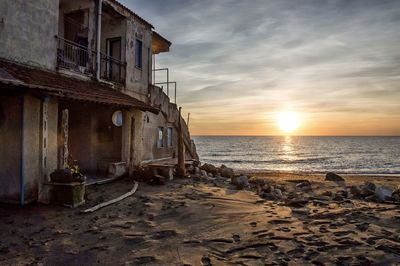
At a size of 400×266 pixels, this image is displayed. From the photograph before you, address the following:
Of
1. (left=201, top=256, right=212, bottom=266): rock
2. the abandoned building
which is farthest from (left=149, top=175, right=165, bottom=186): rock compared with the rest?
(left=201, top=256, right=212, bottom=266): rock

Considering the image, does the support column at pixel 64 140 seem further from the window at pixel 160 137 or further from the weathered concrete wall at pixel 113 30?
the window at pixel 160 137

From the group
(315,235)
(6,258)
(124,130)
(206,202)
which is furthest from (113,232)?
(124,130)

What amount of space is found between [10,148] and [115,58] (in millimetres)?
7955

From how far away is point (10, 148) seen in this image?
8375 millimetres

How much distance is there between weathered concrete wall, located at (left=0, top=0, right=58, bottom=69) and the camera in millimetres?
8992

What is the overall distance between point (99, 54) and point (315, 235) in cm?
1121

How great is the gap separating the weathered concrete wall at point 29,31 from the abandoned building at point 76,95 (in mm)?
31

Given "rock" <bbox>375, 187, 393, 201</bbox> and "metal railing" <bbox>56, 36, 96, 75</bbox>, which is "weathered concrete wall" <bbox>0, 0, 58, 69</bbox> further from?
"rock" <bbox>375, 187, 393, 201</bbox>

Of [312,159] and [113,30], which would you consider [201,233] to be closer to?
[113,30]

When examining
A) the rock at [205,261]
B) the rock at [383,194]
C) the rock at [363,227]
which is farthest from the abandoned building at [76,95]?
the rock at [383,194]

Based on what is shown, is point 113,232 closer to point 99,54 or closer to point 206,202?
point 206,202

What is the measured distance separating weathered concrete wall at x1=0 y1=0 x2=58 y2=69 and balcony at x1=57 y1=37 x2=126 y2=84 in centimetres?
59

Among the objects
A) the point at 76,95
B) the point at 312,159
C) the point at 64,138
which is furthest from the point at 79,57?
the point at 312,159

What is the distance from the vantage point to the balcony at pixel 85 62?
1193 cm
